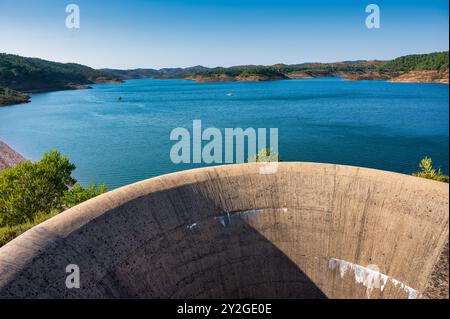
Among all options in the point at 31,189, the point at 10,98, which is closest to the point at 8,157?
the point at 31,189

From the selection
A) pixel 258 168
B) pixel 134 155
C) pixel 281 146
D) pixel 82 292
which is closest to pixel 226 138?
pixel 281 146

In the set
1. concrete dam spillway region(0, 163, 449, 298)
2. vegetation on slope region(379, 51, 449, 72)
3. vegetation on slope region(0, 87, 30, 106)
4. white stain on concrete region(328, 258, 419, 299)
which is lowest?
white stain on concrete region(328, 258, 419, 299)

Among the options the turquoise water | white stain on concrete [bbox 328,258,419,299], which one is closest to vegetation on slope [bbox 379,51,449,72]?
the turquoise water

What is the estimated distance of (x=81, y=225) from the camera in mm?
13742

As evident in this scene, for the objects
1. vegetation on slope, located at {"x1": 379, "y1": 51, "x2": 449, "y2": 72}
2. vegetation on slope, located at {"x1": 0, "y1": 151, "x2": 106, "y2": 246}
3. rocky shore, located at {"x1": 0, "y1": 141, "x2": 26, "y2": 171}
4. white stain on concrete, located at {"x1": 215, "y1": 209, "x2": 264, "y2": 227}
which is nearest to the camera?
white stain on concrete, located at {"x1": 215, "y1": 209, "x2": 264, "y2": 227}

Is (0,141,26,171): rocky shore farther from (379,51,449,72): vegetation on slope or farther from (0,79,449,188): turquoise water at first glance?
(379,51,449,72): vegetation on slope

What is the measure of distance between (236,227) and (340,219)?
18.6ft

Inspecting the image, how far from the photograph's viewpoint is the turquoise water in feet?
147

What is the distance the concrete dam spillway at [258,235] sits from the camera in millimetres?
14023

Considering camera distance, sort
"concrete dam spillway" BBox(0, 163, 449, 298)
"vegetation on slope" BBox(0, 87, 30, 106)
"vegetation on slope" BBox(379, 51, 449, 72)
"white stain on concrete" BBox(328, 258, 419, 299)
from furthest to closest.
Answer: "vegetation on slope" BBox(379, 51, 449, 72) → "vegetation on slope" BBox(0, 87, 30, 106) → "white stain on concrete" BBox(328, 258, 419, 299) → "concrete dam spillway" BBox(0, 163, 449, 298)

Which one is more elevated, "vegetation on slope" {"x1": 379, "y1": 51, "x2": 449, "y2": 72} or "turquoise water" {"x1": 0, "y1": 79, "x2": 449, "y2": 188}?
"vegetation on slope" {"x1": 379, "y1": 51, "x2": 449, "y2": 72}

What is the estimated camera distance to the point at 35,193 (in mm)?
23078

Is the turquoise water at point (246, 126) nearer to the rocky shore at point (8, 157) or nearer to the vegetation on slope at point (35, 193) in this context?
the rocky shore at point (8, 157)
